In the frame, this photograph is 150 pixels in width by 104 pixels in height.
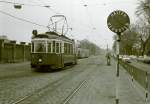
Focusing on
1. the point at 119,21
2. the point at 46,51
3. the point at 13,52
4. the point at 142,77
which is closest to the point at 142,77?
the point at 142,77

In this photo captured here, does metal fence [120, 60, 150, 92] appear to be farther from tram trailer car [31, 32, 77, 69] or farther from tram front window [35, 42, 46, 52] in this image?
tram front window [35, 42, 46, 52]

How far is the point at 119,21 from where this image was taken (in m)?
11.6

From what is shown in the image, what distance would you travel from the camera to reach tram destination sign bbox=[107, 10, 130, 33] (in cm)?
1155

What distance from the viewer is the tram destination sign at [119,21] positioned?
11.6 meters

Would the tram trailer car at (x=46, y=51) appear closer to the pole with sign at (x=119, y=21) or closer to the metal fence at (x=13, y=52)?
the metal fence at (x=13, y=52)

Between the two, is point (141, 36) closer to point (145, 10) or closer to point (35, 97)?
point (145, 10)

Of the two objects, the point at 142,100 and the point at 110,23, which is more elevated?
the point at 110,23

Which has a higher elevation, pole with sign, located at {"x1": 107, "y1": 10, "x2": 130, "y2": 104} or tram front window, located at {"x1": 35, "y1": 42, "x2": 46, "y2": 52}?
pole with sign, located at {"x1": 107, "y1": 10, "x2": 130, "y2": 104}

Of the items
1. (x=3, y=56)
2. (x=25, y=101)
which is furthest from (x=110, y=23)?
(x=3, y=56)

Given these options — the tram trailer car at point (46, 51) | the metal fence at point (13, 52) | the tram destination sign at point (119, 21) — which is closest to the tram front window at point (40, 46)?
the tram trailer car at point (46, 51)

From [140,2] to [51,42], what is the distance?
21347 millimetres

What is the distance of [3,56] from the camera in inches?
1991

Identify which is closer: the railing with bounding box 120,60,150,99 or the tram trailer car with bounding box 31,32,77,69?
the railing with bounding box 120,60,150,99

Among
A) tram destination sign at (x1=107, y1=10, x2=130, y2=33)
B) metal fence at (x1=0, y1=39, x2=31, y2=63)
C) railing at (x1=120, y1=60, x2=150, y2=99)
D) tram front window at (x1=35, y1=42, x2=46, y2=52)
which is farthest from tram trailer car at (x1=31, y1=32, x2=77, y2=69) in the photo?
tram destination sign at (x1=107, y1=10, x2=130, y2=33)
